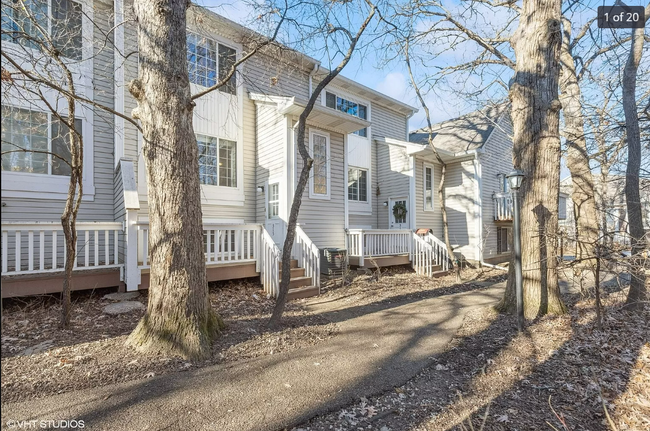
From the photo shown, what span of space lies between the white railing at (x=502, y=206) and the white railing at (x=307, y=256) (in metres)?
9.15

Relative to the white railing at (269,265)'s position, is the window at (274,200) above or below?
above

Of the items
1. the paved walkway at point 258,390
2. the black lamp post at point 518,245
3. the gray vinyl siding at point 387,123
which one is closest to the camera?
the paved walkway at point 258,390

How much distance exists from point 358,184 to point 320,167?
367 centimetres

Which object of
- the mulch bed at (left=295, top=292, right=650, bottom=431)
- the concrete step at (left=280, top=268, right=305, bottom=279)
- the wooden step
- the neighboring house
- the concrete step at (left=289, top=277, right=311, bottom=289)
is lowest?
the mulch bed at (left=295, top=292, right=650, bottom=431)

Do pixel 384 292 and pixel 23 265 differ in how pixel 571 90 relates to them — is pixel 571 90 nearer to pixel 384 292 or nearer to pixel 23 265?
pixel 384 292

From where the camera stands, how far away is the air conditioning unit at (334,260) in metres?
8.84

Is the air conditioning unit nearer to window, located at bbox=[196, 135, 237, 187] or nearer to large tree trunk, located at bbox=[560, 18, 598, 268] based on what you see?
window, located at bbox=[196, 135, 237, 187]

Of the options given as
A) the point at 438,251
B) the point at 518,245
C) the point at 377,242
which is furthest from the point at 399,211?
the point at 518,245

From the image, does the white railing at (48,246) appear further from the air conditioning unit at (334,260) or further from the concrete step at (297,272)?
the air conditioning unit at (334,260)

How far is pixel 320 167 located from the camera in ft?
31.1

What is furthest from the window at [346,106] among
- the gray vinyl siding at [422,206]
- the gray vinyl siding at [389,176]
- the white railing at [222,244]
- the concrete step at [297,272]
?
the concrete step at [297,272]

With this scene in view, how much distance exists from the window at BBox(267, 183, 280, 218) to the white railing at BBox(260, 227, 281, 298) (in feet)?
6.23

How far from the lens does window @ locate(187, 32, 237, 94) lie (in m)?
9.02

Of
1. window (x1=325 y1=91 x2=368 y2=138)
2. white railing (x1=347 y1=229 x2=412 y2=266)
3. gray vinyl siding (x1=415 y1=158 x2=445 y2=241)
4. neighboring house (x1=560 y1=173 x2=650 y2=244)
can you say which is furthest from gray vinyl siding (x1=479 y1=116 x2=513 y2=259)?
window (x1=325 y1=91 x2=368 y2=138)
